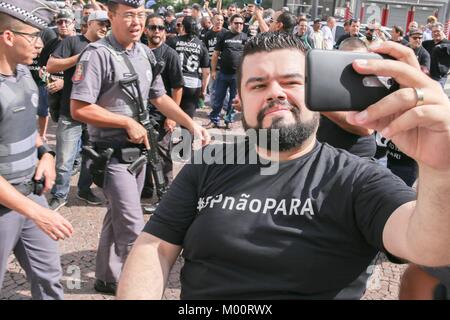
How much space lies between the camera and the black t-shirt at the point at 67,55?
16.9 feet

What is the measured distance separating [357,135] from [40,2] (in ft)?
6.84

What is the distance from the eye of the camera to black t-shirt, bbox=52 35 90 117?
16.9 feet

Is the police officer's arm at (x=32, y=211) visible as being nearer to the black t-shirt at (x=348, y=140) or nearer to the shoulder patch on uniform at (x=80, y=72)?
the shoulder patch on uniform at (x=80, y=72)

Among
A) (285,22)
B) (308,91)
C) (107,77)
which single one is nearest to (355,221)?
(308,91)

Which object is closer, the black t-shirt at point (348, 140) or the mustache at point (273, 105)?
the mustache at point (273, 105)

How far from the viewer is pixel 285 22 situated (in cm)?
586

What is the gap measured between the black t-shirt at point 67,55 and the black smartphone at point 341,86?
4.44 meters

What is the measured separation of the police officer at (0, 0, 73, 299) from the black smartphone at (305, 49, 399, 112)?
1.71 metres

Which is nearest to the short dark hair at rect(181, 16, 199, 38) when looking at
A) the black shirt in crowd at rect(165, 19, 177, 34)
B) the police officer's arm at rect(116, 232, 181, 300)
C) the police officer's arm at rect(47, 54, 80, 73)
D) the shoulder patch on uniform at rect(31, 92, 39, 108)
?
the police officer's arm at rect(47, 54, 80, 73)

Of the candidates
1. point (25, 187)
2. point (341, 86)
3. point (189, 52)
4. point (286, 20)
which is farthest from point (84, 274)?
point (189, 52)

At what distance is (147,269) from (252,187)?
0.52 metres

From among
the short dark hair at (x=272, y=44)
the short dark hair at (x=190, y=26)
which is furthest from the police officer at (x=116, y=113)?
the short dark hair at (x=190, y=26)

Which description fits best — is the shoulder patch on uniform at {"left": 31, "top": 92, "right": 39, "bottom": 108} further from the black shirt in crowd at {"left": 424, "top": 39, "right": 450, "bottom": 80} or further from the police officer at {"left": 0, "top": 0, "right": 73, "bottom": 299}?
the black shirt in crowd at {"left": 424, "top": 39, "right": 450, "bottom": 80}

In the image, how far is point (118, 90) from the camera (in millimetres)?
3188
